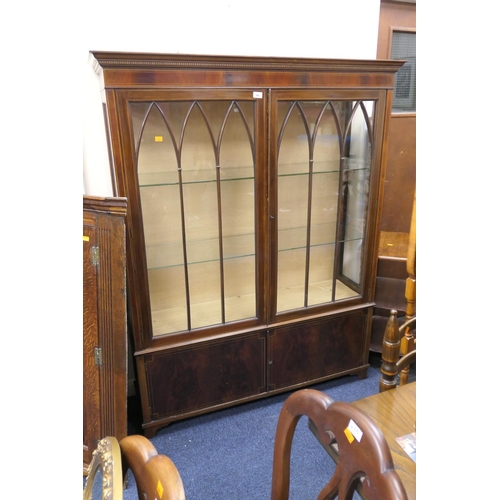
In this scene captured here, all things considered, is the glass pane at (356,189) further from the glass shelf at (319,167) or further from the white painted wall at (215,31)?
the white painted wall at (215,31)

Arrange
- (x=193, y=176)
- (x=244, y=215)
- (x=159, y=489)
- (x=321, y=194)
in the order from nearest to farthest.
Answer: (x=159, y=489), (x=193, y=176), (x=244, y=215), (x=321, y=194)

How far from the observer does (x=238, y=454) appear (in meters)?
1.69

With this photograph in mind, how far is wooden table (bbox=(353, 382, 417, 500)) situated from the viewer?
0.94 meters

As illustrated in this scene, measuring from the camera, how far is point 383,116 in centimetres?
175

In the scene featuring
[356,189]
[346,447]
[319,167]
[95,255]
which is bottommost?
[346,447]

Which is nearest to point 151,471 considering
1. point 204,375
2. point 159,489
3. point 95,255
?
point 159,489

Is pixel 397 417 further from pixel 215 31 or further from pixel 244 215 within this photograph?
pixel 215 31

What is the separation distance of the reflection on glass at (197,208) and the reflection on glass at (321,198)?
0.19m

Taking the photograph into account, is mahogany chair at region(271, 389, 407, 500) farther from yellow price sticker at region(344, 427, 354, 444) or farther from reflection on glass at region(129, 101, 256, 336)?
reflection on glass at region(129, 101, 256, 336)

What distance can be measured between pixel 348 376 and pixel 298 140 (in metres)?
1.32

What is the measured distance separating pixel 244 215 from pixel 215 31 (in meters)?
0.83

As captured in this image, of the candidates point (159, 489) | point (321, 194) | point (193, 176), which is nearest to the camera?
point (159, 489)

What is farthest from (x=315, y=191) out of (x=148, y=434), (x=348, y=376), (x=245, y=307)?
(x=148, y=434)

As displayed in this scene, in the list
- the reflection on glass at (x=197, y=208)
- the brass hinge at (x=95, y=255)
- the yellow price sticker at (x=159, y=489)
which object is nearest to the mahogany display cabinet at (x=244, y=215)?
the reflection on glass at (x=197, y=208)
